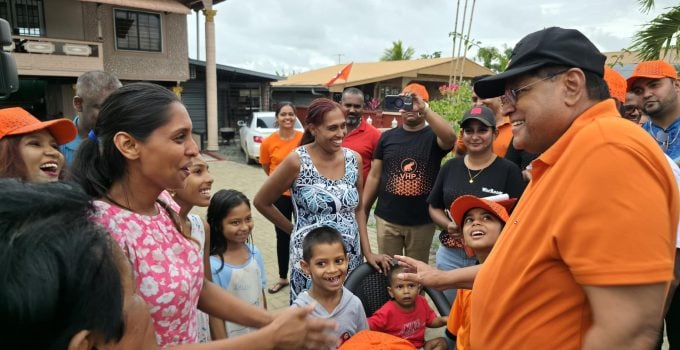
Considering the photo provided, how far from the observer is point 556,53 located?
1.30m

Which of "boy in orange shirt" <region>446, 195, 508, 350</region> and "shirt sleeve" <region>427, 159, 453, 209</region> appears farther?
"shirt sleeve" <region>427, 159, 453, 209</region>

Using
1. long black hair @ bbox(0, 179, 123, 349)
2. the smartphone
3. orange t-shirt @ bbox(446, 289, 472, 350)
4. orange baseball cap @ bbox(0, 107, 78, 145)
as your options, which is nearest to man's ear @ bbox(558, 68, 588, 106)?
long black hair @ bbox(0, 179, 123, 349)

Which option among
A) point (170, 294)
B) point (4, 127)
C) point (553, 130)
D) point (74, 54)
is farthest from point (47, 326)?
point (74, 54)

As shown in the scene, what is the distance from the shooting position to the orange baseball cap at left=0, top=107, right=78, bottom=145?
2.19 m

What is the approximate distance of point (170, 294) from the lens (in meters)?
1.42

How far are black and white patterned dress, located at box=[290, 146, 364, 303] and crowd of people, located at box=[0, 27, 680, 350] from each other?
11 millimetres

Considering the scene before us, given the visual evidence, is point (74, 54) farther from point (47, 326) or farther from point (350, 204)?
point (47, 326)

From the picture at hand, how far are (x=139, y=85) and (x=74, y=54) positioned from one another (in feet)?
46.0

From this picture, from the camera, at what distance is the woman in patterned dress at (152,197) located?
4.58ft

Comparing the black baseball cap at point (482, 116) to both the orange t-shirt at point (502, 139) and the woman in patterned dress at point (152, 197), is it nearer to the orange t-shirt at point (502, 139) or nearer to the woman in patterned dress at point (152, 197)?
the orange t-shirt at point (502, 139)

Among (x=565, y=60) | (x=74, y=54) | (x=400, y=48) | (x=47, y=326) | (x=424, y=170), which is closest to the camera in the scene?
(x=47, y=326)

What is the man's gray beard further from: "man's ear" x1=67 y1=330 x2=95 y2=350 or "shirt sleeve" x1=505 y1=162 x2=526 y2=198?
"man's ear" x1=67 y1=330 x2=95 y2=350

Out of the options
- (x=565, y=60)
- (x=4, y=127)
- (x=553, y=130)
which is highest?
(x=565, y=60)

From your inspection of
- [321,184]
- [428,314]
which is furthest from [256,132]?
[428,314]
